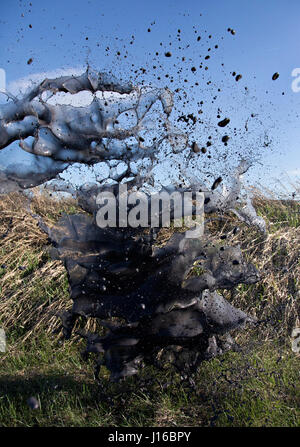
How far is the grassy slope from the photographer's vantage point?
2.68m

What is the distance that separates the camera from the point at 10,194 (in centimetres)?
668

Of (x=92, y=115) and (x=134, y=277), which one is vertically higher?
(x=92, y=115)

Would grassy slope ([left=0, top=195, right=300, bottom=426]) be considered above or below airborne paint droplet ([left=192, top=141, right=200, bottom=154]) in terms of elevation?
below

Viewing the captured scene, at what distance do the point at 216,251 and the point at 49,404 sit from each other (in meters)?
1.60

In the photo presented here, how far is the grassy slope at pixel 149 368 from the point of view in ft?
8.78

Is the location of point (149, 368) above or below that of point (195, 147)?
below

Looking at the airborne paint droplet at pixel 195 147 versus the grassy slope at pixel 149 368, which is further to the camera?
the airborne paint droplet at pixel 195 147

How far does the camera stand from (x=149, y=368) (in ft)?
11.3

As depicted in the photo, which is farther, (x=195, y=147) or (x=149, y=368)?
(x=195, y=147)

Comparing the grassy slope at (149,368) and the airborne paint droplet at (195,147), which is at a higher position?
the airborne paint droplet at (195,147)

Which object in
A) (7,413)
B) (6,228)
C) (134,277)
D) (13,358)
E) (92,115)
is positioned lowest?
(13,358)

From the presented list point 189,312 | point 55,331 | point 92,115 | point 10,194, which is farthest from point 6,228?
point 189,312

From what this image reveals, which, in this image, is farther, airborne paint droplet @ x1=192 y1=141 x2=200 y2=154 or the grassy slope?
airborne paint droplet @ x1=192 y1=141 x2=200 y2=154

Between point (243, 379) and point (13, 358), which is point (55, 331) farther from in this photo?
point (243, 379)
